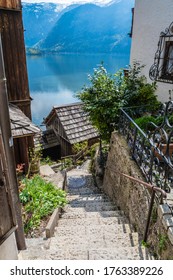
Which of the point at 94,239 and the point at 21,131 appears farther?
the point at 21,131

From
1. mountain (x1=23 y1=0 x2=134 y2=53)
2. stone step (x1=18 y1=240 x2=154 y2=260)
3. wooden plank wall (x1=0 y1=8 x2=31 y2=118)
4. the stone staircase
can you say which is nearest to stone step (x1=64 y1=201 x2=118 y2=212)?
the stone staircase

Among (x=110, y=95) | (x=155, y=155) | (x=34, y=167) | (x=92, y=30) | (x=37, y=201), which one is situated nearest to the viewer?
(x=155, y=155)

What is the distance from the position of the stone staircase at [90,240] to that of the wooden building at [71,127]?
836 centimetres

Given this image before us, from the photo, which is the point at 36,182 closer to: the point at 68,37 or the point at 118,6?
the point at 68,37

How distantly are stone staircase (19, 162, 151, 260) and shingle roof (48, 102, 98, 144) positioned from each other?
27.4 feet

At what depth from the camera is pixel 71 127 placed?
1366 centimetres

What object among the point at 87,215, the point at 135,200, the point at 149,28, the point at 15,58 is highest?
the point at 149,28

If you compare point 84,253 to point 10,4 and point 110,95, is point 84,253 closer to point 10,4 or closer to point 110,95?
point 110,95

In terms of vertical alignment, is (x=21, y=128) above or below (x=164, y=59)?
below

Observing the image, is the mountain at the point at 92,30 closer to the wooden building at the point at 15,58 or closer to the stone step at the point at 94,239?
the wooden building at the point at 15,58

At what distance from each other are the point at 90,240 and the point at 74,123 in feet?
36.3

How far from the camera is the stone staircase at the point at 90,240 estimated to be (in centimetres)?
274

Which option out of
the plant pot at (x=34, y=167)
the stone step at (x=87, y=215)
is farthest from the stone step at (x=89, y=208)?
the plant pot at (x=34, y=167)

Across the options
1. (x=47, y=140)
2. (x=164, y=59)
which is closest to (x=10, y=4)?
(x=164, y=59)
